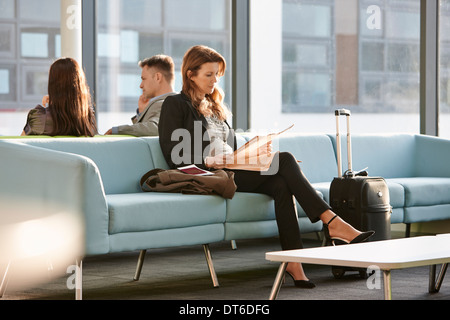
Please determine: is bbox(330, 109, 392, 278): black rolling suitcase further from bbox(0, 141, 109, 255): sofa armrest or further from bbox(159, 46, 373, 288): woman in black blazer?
bbox(0, 141, 109, 255): sofa armrest

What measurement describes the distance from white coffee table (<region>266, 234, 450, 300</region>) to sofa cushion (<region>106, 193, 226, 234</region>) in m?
0.87

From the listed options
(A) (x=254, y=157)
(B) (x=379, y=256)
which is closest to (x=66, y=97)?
(A) (x=254, y=157)

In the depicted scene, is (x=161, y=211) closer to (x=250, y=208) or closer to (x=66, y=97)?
(x=250, y=208)

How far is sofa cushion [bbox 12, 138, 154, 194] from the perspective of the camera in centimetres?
392

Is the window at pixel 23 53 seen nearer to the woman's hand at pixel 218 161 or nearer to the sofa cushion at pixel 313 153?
the sofa cushion at pixel 313 153

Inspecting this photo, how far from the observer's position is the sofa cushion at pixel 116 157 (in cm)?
392

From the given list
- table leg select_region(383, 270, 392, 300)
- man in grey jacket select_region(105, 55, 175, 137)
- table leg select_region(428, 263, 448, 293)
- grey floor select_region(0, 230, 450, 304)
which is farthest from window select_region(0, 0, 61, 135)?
table leg select_region(383, 270, 392, 300)

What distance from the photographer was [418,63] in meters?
6.38

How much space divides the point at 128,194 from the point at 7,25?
2.45m

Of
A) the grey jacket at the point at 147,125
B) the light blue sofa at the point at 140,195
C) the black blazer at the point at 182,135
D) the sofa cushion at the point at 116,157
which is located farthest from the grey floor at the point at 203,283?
the grey jacket at the point at 147,125

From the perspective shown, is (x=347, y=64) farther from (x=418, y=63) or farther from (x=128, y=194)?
(x=128, y=194)

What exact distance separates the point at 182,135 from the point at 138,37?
2316mm

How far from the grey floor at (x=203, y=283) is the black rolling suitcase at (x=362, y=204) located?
263mm
